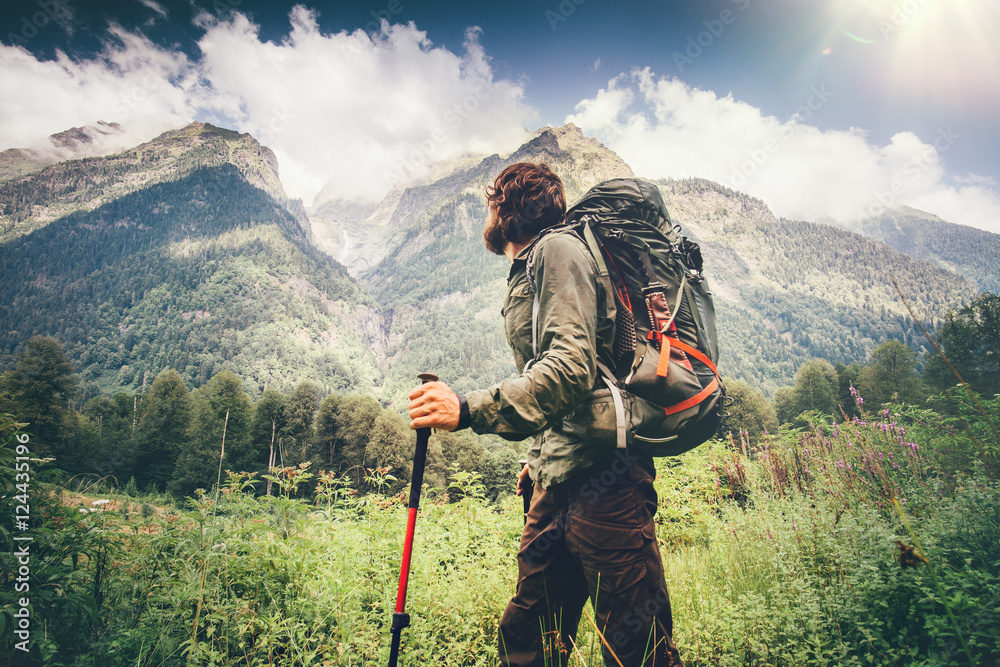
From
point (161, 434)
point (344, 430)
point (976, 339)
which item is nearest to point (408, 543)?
point (976, 339)

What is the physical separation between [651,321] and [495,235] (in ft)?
3.29

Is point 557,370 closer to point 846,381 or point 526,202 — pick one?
point 526,202

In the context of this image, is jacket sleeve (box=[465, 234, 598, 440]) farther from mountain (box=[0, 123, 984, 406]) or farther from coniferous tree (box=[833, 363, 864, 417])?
mountain (box=[0, 123, 984, 406])

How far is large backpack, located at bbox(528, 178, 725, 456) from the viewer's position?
5.27ft

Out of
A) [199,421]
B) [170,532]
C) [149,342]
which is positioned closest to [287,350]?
[149,342]

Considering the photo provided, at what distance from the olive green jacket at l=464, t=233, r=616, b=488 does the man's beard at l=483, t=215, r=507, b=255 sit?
0.95 feet

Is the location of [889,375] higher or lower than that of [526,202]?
higher

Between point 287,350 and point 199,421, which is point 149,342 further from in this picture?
point 199,421

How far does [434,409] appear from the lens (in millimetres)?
1389

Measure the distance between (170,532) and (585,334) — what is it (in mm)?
3634

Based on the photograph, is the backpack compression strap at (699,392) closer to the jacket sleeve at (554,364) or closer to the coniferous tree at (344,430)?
the jacket sleeve at (554,364)

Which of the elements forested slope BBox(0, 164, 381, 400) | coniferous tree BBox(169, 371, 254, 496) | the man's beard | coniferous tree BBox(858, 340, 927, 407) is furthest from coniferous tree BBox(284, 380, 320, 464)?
forested slope BBox(0, 164, 381, 400)

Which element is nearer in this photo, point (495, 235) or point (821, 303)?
point (495, 235)

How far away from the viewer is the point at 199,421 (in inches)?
1427
